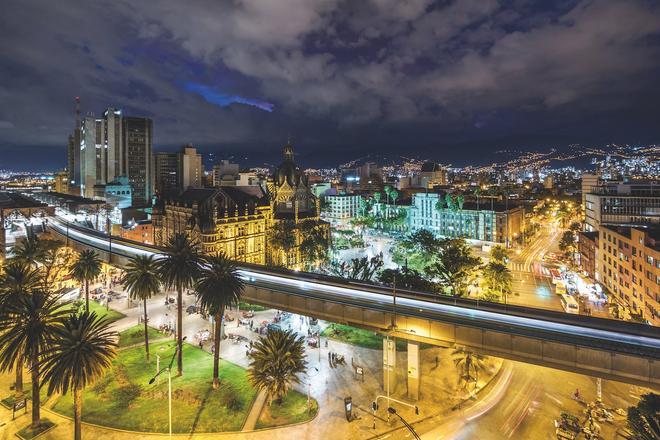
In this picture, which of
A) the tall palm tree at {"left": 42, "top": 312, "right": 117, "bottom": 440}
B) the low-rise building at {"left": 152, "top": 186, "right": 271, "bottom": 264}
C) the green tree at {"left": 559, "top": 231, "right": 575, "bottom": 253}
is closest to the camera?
the tall palm tree at {"left": 42, "top": 312, "right": 117, "bottom": 440}

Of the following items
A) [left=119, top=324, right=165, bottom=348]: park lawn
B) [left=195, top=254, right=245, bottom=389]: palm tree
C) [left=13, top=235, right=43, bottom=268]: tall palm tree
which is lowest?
[left=119, top=324, right=165, bottom=348]: park lawn

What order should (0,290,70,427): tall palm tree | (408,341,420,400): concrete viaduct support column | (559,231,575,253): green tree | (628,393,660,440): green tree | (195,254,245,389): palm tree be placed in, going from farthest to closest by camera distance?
1. (559,231,575,253): green tree
2. (195,254,245,389): palm tree
3. (408,341,420,400): concrete viaduct support column
4. (0,290,70,427): tall palm tree
5. (628,393,660,440): green tree

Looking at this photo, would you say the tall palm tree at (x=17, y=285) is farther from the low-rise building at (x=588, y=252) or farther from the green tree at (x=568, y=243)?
the green tree at (x=568, y=243)

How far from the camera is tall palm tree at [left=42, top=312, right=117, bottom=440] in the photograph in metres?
29.1

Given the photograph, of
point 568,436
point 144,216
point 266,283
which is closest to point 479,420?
point 568,436

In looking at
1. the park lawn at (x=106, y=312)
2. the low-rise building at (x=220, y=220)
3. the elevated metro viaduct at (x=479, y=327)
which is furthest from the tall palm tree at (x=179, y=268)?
the low-rise building at (x=220, y=220)

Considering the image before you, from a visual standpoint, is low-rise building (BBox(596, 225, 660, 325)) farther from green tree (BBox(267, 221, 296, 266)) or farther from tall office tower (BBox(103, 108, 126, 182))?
Result: tall office tower (BBox(103, 108, 126, 182))

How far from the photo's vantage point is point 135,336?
189ft

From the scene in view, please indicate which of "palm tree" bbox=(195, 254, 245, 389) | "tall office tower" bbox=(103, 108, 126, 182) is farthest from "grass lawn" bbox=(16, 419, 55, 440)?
"tall office tower" bbox=(103, 108, 126, 182)

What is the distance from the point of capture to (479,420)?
37.4m

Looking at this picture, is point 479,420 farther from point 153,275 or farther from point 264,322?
point 153,275

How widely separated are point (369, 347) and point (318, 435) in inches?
797

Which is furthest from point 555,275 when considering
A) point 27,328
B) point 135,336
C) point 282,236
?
point 27,328

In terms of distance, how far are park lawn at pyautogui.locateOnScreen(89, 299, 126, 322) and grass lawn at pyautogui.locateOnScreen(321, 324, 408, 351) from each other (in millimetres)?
38164
